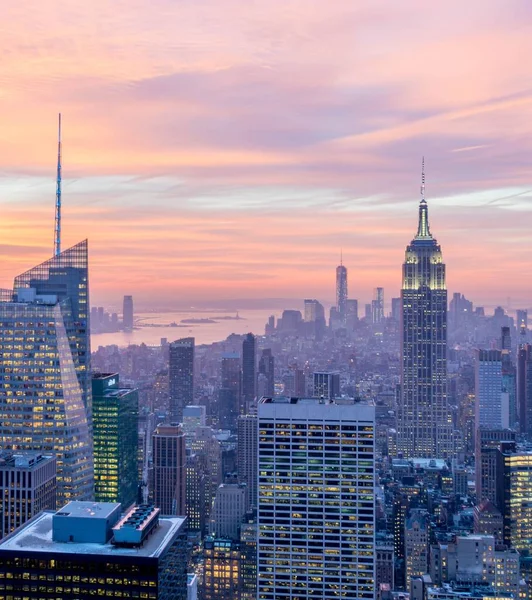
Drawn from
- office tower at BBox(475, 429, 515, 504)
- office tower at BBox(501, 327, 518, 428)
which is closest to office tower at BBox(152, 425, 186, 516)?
office tower at BBox(475, 429, 515, 504)

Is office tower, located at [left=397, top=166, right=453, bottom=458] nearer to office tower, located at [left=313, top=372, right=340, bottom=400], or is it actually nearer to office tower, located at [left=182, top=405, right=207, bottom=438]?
office tower, located at [left=313, top=372, right=340, bottom=400]

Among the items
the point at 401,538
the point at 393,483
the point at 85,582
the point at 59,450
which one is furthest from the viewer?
the point at 393,483

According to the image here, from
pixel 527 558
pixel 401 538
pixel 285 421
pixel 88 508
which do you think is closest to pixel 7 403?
pixel 285 421

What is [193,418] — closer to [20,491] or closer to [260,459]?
[20,491]

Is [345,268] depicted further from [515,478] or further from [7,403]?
[7,403]

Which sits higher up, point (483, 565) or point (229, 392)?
point (229, 392)

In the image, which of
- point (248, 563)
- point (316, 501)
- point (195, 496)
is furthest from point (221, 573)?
point (316, 501)
